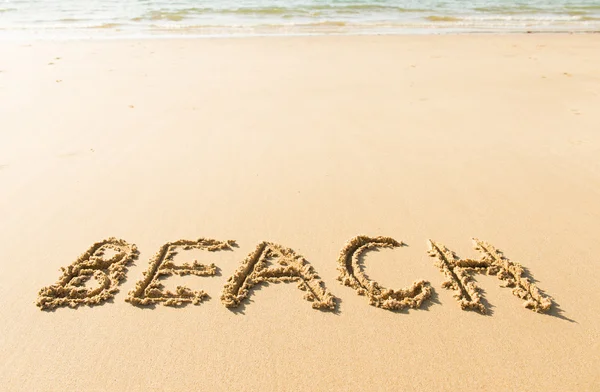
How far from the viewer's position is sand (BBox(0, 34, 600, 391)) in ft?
5.90

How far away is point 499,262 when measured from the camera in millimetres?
2275

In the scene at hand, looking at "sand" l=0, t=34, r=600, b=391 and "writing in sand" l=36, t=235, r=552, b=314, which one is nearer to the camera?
"sand" l=0, t=34, r=600, b=391

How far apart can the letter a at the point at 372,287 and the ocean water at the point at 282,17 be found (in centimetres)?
748

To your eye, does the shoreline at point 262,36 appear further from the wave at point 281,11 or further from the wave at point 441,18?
the wave at point 281,11

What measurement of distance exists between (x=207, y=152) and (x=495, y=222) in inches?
76.2

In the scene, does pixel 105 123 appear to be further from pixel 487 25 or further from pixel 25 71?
pixel 487 25

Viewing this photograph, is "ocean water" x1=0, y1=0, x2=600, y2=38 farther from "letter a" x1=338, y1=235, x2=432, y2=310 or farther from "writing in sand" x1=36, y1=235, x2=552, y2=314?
"letter a" x1=338, y1=235, x2=432, y2=310

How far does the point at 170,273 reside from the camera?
7.33 ft

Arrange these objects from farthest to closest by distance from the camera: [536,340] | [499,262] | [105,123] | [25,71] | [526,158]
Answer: [25,71] < [105,123] < [526,158] < [499,262] < [536,340]

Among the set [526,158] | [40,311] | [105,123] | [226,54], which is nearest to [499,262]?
[526,158]

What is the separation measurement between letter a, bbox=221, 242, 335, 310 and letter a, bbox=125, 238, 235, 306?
0.41 feet

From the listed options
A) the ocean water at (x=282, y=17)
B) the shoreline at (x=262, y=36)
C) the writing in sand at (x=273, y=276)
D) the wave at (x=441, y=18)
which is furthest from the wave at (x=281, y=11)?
the writing in sand at (x=273, y=276)

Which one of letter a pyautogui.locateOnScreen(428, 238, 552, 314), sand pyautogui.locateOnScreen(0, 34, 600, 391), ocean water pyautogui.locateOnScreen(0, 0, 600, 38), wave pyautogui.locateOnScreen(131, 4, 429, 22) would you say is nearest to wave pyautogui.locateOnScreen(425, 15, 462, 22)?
ocean water pyautogui.locateOnScreen(0, 0, 600, 38)

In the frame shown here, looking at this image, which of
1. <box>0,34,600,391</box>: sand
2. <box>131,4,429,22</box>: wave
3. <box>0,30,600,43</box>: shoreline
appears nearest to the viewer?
<box>0,34,600,391</box>: sand
